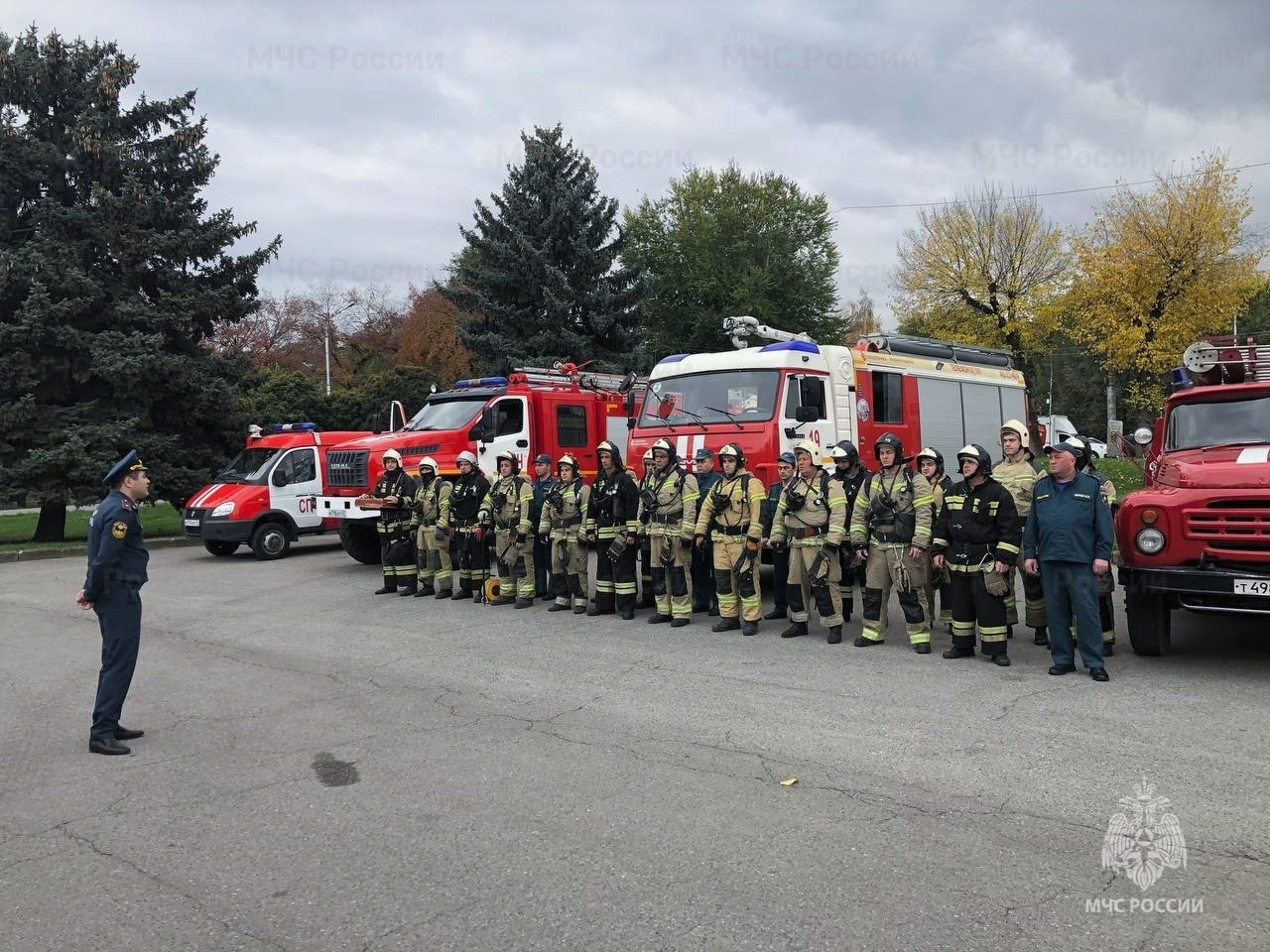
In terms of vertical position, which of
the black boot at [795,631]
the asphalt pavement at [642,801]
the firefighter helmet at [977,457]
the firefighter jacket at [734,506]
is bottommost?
the asphalt pavement at [642,801]

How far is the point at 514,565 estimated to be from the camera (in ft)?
36.4

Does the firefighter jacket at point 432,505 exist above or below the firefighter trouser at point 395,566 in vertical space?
above

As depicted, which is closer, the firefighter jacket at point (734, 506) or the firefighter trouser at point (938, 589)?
the firefighter trouser at point (938, 589)

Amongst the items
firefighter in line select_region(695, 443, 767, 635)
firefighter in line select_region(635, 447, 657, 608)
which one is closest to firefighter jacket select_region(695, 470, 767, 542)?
firefighter in line select_region(695, 443, 767, 635)

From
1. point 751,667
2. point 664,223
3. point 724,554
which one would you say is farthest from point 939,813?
point 664,223

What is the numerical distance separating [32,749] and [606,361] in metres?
25.1

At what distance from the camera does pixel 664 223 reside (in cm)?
3822

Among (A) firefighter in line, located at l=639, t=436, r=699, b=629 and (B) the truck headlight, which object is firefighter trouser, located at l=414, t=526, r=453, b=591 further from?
(B) the truck headlight

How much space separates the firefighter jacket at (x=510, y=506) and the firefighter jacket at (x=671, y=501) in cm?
145

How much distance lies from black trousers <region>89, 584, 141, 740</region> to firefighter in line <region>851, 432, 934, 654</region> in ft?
18.1

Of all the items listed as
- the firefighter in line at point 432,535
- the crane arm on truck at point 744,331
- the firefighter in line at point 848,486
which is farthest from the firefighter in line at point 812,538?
the crane arm on truck at point 744,331

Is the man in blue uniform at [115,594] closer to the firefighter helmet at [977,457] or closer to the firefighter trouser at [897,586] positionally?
the firefighter trouser at [897,586]

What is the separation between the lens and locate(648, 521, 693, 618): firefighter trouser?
9617 mm

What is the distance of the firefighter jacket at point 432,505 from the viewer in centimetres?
1162
